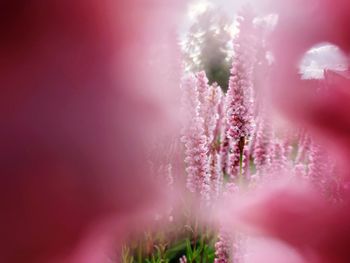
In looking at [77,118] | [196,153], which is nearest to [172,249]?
[196,153]

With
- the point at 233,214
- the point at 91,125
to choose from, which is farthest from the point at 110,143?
the point at 233,214

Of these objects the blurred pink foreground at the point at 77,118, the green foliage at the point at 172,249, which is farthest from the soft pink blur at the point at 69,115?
the green foliage at the point at 172,249

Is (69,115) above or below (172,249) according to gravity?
above

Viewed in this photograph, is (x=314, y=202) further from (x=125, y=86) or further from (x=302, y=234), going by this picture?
(x=125, y=86)

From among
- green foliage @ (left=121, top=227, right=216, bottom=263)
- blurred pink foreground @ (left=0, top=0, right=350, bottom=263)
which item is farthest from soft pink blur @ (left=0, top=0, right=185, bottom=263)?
green foliage @ (left=121, top=227, right=216, bottom=263)

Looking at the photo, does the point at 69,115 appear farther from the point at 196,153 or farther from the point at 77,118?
the point at 196,153

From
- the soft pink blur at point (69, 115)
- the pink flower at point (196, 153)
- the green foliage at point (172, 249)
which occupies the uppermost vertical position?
the soft pink blur at point (69, 115)

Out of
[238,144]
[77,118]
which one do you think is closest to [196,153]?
[238,144]

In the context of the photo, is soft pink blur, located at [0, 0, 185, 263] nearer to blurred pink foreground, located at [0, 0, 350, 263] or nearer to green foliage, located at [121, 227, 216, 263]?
blurred pink foreground, located at [0, 0, 350, 263]

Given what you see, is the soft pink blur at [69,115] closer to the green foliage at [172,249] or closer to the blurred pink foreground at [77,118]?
the blurred pink foreground at [77,118]

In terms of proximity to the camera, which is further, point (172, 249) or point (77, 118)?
point (172, 249)
